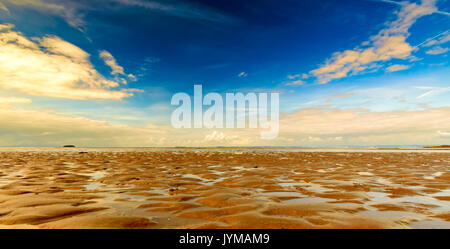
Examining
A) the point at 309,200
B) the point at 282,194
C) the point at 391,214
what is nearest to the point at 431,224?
the point at 391,214

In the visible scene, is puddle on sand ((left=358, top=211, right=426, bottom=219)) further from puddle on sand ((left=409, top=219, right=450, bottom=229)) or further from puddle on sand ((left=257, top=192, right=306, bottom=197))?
puddle on sand ((left=257, top=192, right=306, bottom=197))

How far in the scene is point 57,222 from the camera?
3193 mm

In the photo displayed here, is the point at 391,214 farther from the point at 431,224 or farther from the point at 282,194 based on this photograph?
the point at 282,194

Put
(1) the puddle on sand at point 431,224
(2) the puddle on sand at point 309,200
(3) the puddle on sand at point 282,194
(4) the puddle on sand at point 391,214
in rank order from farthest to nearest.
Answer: (3) the puddle on sand at point 282,194, (2) the puddle on sand at point 309,200, (4) the puddle on sand at point 391,214, (1) the puddle on sand at point 431,224

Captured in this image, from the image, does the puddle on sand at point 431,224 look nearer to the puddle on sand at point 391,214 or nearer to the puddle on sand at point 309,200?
the puddle on sand at point 391,214

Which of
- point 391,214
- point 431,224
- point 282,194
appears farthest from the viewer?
point 282,194

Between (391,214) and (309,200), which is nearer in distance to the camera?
(391,214)

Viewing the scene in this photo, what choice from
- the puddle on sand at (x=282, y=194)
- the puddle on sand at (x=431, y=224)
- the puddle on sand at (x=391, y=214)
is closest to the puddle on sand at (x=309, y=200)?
the puddle on sand at (x=282, y=194)

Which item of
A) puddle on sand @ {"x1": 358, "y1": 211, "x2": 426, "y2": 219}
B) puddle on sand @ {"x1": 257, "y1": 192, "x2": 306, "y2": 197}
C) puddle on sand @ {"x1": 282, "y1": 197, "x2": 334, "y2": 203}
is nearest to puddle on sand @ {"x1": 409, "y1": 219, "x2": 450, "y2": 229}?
puddle on sand @ {"x1": 358, "y1": 211, "x2": 426, "y2": 219}

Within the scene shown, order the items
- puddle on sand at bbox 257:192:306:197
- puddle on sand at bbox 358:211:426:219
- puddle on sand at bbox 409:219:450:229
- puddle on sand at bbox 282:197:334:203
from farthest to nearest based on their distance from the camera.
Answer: puddle on sand at bbox 257:192:306:197 → puddle on sand at bbox 282:197:334:203 → puddle on sand at bbox 358:211:426:219 → puddle on sand at bbox 409:219:450:229
